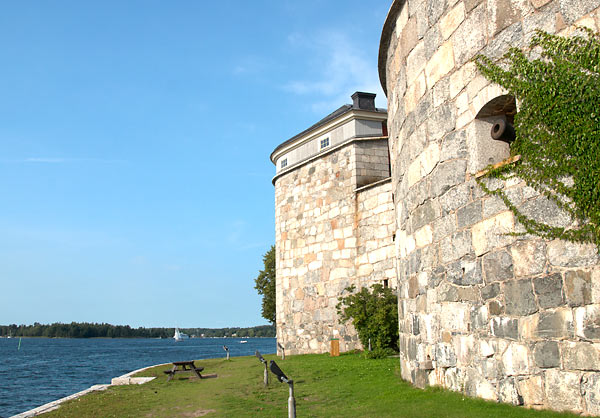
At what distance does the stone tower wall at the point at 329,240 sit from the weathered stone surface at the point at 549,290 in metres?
11.0

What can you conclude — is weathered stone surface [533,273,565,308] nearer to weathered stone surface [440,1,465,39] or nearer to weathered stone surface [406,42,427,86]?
weathered stone surface [440,1,465,39]

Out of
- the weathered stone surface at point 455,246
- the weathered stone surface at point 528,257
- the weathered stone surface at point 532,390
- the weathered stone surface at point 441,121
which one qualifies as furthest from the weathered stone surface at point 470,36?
the weathered stone surface at point 532,390

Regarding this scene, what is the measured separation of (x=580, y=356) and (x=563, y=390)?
1.48 ft

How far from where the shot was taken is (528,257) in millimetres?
6113

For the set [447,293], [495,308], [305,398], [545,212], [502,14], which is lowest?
[305,398]

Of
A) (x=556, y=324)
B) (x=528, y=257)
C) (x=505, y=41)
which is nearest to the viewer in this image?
(x=556, y=324)

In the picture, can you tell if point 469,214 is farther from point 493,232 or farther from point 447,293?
point 447,293

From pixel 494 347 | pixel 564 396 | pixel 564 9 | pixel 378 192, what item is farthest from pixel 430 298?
pixel 378 192

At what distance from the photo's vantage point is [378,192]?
18016 mm

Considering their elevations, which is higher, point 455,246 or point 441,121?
point 441,121

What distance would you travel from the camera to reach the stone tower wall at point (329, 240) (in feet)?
59.0

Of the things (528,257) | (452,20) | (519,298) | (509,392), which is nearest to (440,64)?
(452,20)

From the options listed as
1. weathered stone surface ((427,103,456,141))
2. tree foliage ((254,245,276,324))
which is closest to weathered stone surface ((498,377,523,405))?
weathered stone surface ((427,103,456,141))

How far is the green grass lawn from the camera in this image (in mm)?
7016
